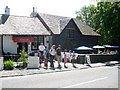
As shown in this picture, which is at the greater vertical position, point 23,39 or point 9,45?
point 23,39

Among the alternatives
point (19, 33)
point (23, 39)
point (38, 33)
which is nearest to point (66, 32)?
point (38, 33)

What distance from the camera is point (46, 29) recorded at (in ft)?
151

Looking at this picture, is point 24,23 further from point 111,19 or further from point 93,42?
point 93,42

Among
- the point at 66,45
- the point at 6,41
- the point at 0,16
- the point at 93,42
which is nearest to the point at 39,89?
the point at 6,41

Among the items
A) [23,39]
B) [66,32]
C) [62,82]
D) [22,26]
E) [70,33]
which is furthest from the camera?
[70,33]

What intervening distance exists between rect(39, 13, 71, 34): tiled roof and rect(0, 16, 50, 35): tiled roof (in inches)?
111

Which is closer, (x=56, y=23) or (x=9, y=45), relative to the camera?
(x=9, y=45)

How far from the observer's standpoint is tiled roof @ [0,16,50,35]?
39.5 metres

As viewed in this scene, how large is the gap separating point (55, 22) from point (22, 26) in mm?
10333

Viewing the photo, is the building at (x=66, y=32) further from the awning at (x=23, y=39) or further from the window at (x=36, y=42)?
the awning at (x=23, y=39)

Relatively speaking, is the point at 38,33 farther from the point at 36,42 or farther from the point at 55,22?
the point at 55,22

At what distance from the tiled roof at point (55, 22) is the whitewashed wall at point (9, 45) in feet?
30.9

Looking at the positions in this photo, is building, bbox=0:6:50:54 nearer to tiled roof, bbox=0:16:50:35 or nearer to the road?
tiled roof, bbox=0:16:50:35

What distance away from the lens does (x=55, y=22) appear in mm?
51875
